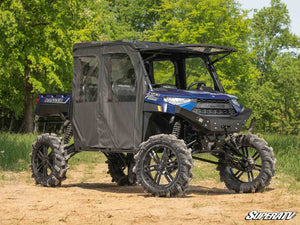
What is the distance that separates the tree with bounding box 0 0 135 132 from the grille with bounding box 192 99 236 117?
58.4 ft

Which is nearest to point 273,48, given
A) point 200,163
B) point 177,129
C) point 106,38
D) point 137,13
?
point 137,13

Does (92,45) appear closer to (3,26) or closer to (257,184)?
(257,184)

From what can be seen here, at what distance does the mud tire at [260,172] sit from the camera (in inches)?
394

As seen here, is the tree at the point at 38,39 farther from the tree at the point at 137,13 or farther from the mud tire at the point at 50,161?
the tree at the point at 137,13

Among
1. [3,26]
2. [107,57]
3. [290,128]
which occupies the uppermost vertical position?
[3,26]

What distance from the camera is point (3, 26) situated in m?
26.1

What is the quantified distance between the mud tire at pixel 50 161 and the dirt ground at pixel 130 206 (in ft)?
1.05

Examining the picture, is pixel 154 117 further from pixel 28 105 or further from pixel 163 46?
pixel 28 105

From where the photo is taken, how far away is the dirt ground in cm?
682

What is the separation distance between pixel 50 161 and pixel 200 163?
6214 millimetres

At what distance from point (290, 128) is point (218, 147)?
160 feet

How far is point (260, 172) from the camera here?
10.1m

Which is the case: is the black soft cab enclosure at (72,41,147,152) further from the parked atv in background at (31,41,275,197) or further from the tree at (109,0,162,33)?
the tree at (109,0,162,33)

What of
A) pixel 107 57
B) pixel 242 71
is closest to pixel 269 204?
pixel 107 57
